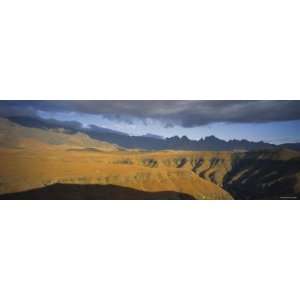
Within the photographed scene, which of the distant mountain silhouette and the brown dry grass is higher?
the distant mountain silhouette

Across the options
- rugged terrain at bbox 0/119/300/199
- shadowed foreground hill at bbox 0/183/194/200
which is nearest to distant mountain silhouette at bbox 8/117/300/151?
rugged terrain at bbox 0/119/300/199

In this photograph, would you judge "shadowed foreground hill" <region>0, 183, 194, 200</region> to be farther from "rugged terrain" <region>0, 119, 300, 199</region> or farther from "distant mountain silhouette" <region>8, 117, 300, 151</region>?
"distant mountain silhouette" <region>8, 117, 300, 151</region>

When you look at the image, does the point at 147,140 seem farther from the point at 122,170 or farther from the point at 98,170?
the point at 98,170

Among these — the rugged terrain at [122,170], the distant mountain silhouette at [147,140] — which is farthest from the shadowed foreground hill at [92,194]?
the distant mountain silhouette at [147,140]

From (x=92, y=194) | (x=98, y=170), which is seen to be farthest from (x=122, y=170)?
(x=92, y=194)

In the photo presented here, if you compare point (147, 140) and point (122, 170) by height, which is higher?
point (147, 140)
